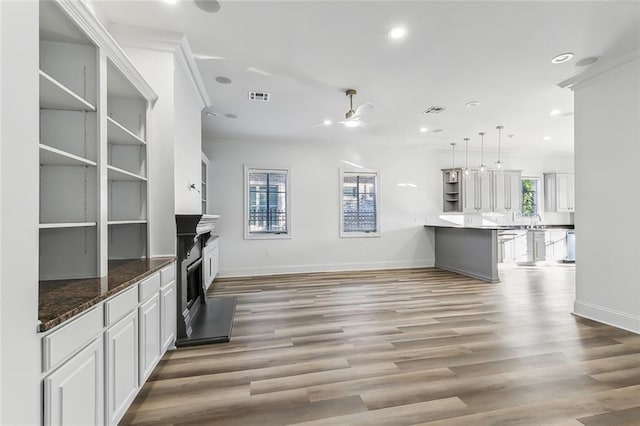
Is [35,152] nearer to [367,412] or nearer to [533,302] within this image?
[367,412]

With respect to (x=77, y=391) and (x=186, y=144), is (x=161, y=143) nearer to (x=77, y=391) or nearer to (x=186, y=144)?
(x=186, y=144)

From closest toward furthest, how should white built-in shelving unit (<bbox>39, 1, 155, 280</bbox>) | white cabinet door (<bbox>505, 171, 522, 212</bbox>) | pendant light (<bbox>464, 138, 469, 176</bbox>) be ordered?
white built-in shelving unit (<bbox>39, 1, 155, 280</bbox>) → pendant light (<bbox>464, 138, 469, 176</bbox>) → white cabinet door (<bbox>505, 171, 522, 212</bbox>)

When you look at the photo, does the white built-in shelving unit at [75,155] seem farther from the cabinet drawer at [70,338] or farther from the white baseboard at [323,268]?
the white baseboard at [323,268]

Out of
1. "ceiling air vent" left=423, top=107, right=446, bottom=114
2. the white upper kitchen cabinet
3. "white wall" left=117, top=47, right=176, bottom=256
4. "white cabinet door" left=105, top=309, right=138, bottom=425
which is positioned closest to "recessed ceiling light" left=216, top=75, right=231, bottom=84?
"white wall" left=117, top=47, right=176, bottom=256

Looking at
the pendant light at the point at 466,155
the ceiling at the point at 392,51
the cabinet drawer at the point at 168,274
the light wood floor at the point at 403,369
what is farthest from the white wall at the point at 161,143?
the pendant light at the point at 466,155

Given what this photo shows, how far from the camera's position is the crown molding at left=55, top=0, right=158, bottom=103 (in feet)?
5.35

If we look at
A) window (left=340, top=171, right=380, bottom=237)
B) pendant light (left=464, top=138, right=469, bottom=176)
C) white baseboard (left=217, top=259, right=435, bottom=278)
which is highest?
pendant light (left=464, top=138, right=469, bottom=176)

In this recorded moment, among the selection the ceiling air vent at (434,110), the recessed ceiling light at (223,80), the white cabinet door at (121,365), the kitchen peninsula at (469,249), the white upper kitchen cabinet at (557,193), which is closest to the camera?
the white cabinet door at (121,365)

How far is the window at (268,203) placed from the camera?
6555 mm

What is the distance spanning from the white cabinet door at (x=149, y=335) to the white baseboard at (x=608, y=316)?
4678 millimetres

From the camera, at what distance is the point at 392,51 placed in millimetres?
3018

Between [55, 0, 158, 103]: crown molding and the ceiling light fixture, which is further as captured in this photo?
the ceiling light fixture

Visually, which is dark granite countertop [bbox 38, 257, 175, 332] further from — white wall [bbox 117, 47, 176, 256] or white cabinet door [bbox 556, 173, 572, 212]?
white cabinet door [bbox 556, 173, 572, 212]

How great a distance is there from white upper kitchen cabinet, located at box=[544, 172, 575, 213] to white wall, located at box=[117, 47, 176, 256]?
9.53 meters
